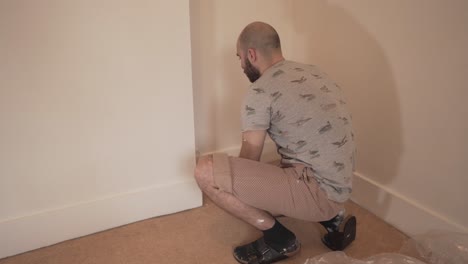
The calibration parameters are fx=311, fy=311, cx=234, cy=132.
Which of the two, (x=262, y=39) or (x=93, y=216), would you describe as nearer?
(x=262, y=39)

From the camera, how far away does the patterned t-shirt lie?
1.06m

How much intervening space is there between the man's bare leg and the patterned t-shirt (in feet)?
0.71

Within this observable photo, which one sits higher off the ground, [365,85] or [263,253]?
[365,85]

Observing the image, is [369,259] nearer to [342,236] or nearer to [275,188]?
[342,236]

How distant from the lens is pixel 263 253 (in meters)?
1.19

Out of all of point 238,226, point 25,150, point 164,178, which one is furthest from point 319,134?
point 25,150

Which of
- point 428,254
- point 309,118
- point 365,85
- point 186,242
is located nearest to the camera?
point 309,118

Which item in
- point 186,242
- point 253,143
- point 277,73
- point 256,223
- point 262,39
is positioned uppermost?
point 262,39

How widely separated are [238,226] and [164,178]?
41cm

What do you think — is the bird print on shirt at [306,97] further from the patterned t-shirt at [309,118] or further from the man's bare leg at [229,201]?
the man's bare leg at [229,201]

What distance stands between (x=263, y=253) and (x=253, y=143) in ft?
1.40

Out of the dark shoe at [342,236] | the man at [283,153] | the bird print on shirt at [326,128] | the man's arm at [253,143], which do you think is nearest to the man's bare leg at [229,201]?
the man at [283,153]

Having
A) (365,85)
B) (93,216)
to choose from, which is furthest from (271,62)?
(93,216)

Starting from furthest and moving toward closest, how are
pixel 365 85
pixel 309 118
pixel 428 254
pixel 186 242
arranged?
1. pixel 365 85
2. pixel 186 242
3. pixel 428 254
4. pixel 309 118
